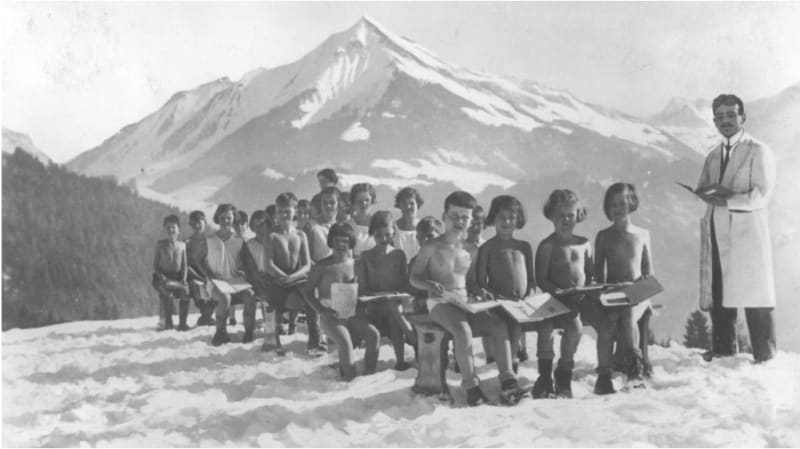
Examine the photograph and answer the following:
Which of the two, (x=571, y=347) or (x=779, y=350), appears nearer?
(x=571, y=347)

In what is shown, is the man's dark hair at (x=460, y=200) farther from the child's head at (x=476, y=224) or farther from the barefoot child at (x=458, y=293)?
the child's head at (x=476, y=224)

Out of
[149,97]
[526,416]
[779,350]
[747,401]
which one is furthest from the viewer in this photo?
[149,97]

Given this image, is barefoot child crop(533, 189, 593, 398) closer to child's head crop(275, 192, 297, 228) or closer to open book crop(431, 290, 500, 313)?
open book crop(431, 290, 500, 313)

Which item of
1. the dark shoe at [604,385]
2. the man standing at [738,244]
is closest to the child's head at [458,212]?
the dark shoe at [604,385]

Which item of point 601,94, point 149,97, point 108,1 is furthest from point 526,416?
point 108,1

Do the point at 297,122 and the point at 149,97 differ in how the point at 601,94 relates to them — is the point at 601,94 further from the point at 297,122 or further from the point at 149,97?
the point at 149,97

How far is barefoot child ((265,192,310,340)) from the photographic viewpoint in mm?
5453

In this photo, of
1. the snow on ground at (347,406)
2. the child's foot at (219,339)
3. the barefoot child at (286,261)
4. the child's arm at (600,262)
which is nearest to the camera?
the snow on ground at (347,406)

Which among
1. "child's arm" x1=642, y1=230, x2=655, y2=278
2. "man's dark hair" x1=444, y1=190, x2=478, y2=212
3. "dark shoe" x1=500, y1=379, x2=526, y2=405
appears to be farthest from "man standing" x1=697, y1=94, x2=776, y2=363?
"man's dark hair" x1=444, y1=190, x2=478, y2=212

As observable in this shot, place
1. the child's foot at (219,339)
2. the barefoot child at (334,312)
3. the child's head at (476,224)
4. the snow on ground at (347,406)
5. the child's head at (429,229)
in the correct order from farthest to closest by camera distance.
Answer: the child's foot at (219,339) → the child's head at (476,224) → the child's head at (429,229) → the barefoot child at (334,312) → the snow on ground at (347,406)

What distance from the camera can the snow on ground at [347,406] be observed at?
422cm

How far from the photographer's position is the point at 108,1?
596cm

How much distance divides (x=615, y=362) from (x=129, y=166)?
364cm

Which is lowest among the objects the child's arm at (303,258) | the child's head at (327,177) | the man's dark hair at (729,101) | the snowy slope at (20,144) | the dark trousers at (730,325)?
the dark trousers at (730,325)
